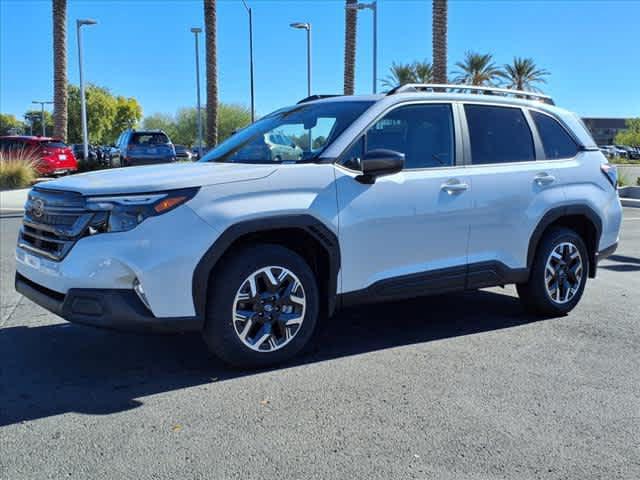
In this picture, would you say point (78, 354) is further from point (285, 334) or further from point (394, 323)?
point (394, 323)

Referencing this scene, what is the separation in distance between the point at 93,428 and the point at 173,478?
2.49 feet

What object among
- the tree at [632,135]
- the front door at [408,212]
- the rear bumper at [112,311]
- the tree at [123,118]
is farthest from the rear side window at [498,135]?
the tree at [123,118]

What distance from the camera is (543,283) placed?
5789 mm

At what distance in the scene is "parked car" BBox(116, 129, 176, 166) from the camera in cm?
2283

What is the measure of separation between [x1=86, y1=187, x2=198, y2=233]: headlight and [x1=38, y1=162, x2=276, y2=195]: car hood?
5 cm

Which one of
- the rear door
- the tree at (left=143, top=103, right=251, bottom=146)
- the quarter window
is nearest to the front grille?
the quarter window

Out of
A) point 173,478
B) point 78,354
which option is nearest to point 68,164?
point 78,354

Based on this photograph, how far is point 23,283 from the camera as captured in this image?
458cm

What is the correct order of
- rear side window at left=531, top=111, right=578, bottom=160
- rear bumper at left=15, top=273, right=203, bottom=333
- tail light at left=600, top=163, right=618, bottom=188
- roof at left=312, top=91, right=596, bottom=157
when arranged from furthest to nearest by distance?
tail light at left=600, top=163, right=618, bottom=188 < rear side window at left=531, top=111, right=578, bottom=160 < roof at left=312, top=91, right=596, bottom=157 < rear bumper at left=15, top=273, right=203, bottom=333

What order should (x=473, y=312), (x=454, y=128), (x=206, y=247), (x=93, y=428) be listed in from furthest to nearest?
(x=473, y=312), (x=454, y=128), (x=206, y=247), (x=93, y=428)

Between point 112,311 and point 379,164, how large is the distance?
1954 mm

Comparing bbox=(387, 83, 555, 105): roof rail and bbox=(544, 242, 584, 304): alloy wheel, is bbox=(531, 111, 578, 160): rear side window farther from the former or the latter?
bbox=(544, 242, 584, 304): alloy wheel

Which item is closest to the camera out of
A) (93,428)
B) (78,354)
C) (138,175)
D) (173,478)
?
(173,478)

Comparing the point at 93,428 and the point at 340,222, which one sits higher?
the point at 340,222
